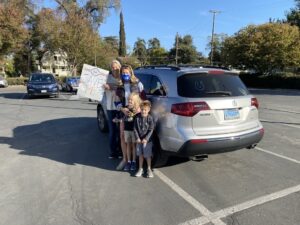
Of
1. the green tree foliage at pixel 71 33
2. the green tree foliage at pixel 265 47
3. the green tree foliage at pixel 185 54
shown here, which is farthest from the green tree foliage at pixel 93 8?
the green tree foliage at pixel 185 54

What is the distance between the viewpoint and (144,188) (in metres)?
4.82

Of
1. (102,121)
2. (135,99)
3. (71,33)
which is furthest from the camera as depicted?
(71,33)

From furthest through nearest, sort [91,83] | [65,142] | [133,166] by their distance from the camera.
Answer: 1. [91,83]
2. [65,142]
3. [133,166]

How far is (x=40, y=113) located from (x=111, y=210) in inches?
386

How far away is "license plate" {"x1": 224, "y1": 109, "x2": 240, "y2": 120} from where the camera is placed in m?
A: 5.10

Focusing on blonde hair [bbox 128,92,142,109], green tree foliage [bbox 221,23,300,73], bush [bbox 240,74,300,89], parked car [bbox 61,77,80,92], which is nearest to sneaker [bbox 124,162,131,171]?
blonde hair [bbox 128,92,142,109]

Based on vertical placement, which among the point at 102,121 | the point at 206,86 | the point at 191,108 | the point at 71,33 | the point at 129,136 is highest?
the point at 71,33

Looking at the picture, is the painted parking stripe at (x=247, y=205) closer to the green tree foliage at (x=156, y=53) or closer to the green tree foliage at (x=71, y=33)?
the green tree foliage at (x=71, y=33)

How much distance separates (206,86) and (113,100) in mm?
1729

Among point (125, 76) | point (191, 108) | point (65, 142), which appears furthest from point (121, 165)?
point (65, 142)

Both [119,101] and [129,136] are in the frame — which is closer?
[129,136]

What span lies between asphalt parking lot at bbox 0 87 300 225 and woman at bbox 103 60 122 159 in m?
0.27

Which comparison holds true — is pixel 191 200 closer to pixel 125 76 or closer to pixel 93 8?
Answer: pixel 125 76

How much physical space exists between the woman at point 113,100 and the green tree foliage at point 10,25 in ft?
121
